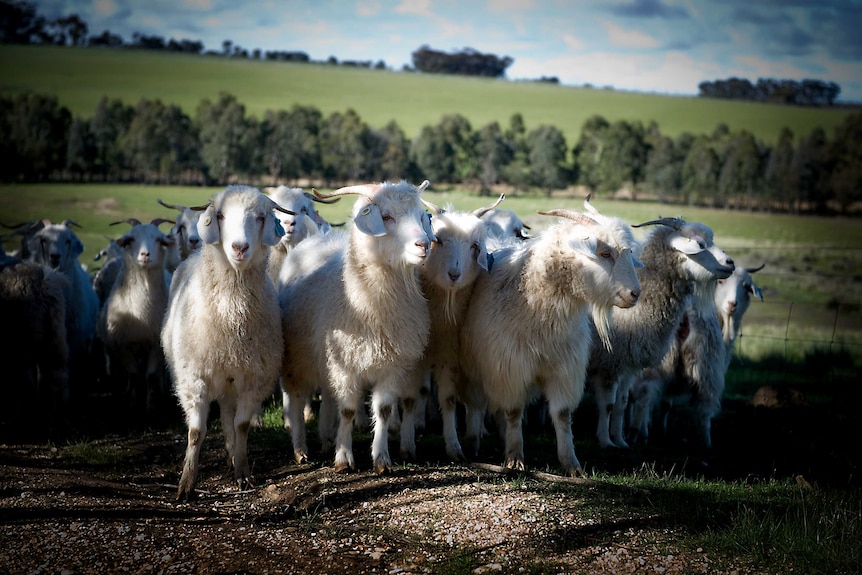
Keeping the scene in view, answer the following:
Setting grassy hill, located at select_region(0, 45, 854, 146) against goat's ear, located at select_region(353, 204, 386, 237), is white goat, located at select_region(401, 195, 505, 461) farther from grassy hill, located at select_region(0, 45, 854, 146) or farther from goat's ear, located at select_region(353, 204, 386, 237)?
grassy hill, located at select_region(0, 45, 854, 146)

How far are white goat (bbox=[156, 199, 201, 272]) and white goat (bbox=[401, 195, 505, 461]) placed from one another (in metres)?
3.72

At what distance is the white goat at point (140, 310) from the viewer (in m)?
9.98

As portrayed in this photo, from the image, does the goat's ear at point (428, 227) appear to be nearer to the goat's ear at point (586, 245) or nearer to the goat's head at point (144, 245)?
the goat's ear at point (586, 245)

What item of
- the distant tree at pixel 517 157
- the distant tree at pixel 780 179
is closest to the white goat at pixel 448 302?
the distant tree at pixel 517 157

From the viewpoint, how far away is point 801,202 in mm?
38312

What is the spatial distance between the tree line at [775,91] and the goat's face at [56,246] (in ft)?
165

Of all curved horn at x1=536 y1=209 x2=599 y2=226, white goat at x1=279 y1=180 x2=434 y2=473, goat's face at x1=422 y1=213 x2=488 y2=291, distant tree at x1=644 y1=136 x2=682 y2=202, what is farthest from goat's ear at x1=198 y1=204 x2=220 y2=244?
distant tree at x1=644 y1=136 x2=682 y2=202

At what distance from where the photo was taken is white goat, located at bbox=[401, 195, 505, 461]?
7.43 m

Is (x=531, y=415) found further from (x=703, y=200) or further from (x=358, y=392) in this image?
(x=703, y=200)

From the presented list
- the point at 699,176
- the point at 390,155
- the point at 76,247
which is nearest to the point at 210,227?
the point at 76,247

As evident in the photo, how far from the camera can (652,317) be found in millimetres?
9234

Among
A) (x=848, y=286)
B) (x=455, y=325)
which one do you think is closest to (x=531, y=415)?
(x=455, y=325)

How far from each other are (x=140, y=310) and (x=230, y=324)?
390cm

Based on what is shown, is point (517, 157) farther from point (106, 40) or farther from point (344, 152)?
point (106, 40)
